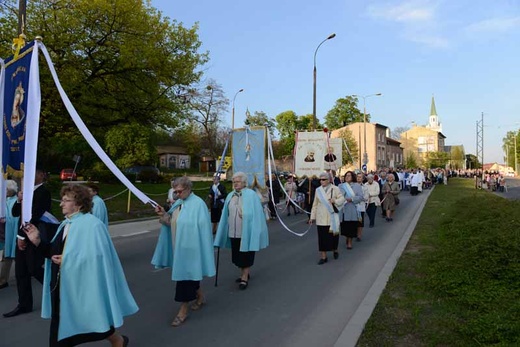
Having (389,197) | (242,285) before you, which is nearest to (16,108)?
(242,285)

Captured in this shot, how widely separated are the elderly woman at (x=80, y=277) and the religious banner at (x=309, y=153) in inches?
630

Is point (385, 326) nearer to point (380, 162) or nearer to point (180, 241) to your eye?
point (180, 241)

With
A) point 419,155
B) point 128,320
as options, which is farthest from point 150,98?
point 419,155

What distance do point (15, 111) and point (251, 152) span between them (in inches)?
347

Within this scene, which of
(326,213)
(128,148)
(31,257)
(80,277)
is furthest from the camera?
(128,148)

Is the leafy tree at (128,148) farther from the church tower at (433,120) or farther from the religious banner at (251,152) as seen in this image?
the church tower at (433,120)

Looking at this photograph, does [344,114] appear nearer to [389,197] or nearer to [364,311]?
[389,197]

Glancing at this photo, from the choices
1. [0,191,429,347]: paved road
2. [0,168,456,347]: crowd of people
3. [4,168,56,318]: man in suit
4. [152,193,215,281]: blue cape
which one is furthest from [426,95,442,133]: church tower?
[4,168,56,318]: man in suit

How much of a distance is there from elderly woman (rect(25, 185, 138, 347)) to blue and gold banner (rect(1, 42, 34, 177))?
1.27 meters

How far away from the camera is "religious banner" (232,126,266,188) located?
12984mm

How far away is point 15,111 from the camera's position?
4.64 metres

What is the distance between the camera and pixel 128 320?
17.7 feet

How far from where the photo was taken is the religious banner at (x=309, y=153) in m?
19.5

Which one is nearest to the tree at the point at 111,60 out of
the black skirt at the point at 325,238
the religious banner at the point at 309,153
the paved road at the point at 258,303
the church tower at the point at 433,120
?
the religious banner at the point at 309,153
